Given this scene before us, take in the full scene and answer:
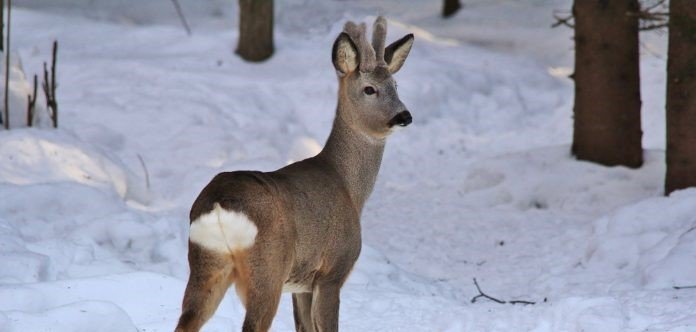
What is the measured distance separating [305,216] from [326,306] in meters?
0.56

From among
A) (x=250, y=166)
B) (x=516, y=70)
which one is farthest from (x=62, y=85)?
(x=516, y=70)

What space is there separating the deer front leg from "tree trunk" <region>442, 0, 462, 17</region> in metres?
16.8

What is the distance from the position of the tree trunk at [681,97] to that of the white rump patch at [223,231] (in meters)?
5.83

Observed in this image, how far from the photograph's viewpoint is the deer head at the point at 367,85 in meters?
6.47

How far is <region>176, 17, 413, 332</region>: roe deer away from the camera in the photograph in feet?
17.4

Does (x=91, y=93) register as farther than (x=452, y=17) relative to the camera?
No

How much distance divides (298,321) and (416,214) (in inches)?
209

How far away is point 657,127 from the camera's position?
14.8 m

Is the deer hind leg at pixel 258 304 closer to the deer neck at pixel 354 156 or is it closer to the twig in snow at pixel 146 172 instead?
the deer neck at pixel 354 156

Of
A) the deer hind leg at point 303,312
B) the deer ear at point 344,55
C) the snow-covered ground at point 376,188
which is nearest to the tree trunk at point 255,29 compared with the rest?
the snow-covered ground at point 376,188

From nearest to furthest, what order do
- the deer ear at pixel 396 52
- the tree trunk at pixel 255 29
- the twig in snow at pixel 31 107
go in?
the deer ear at pixel 396 52, the twig in snow at pixel 31 107, the tree trunk at pixel 255 29

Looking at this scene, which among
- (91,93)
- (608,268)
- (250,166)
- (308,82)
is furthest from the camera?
(308,82)

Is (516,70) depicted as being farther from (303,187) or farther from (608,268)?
(303,187)

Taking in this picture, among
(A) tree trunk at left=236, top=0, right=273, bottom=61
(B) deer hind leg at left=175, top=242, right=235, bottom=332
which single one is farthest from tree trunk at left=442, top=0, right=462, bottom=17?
(B) deer hind leg at left=175, top=242, right=235, bottom=332
